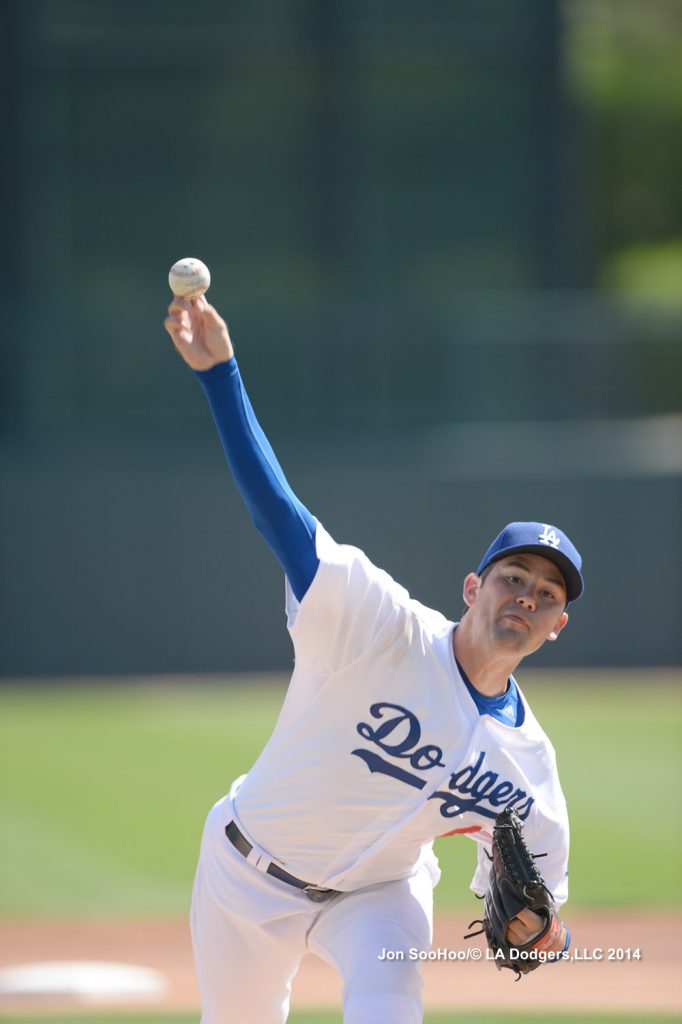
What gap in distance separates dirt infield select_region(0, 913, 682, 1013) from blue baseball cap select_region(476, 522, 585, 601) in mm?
2504

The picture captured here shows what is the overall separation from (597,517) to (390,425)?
229cm

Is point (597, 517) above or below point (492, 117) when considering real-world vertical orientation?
below

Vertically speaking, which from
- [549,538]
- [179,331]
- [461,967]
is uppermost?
[179,331]

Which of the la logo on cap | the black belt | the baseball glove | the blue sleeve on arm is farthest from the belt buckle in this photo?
the la logo on cap

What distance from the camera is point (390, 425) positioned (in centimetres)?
1583

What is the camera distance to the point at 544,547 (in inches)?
148

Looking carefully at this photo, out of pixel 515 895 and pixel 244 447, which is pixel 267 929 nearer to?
pixel 515 895

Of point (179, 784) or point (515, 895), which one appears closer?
point (515, 895)

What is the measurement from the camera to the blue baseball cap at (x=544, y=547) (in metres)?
3.77

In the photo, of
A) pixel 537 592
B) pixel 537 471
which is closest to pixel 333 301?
pixel 537 471

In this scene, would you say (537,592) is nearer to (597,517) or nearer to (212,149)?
(597,517)

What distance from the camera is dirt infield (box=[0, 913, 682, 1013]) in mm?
6148

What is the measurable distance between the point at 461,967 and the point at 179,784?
396 cm

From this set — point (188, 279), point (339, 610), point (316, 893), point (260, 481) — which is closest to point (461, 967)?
point (316, 893)
